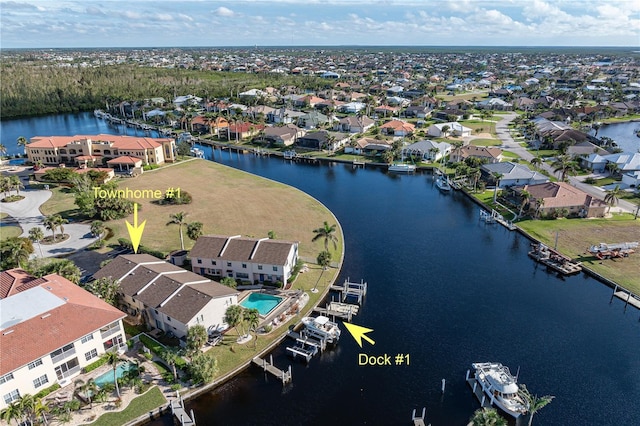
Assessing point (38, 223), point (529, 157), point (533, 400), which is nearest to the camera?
point (533, 400)

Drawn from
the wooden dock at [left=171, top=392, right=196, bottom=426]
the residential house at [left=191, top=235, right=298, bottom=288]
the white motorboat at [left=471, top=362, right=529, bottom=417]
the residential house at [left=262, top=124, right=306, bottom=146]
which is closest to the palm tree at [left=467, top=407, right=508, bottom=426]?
the white motorboat at [left=471, top=362, right=529, bottom=417]

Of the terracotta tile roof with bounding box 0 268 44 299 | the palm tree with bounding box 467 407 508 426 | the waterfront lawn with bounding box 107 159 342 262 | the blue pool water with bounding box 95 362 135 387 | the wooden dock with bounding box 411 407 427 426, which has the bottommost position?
the wooden dock with bounding box 411 407 427 426

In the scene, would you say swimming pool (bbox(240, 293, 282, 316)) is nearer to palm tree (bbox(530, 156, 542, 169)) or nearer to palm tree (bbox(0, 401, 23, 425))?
palm tree (bbox(0, 401, 23, 425))

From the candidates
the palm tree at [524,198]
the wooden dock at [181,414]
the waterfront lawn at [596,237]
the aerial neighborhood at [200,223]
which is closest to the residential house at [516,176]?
the aerial neighborhood at [200,223]

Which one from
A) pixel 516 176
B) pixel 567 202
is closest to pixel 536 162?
pixel 516 176

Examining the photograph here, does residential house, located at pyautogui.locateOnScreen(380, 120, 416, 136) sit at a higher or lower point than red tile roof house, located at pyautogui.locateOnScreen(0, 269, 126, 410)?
higher

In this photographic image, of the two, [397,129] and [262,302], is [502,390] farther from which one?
[397,129]
